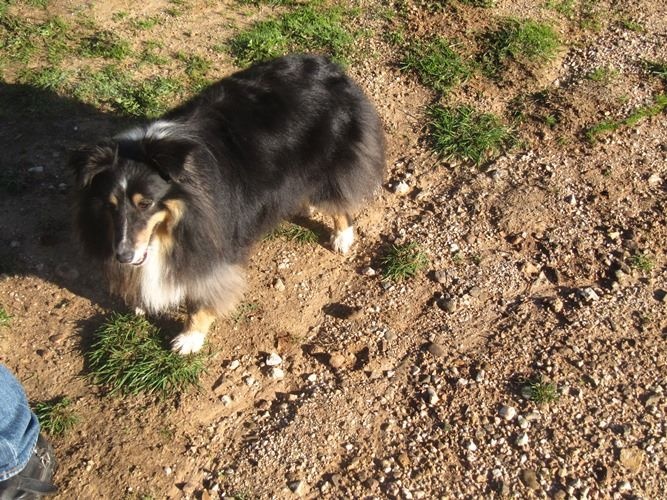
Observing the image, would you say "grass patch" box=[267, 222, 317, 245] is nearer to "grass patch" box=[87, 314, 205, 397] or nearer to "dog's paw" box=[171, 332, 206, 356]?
"dog's paw" box=[171, 332, 206, 356]

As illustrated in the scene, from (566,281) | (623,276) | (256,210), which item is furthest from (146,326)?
(623,276)

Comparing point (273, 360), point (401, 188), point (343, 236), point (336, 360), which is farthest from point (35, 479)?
point (401, 188)

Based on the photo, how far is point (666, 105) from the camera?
5348 mm

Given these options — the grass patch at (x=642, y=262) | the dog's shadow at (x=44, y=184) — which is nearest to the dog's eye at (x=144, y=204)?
the dog's shadow at (x=44, y=184)

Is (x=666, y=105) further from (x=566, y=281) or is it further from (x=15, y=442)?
(x=15, y=442)

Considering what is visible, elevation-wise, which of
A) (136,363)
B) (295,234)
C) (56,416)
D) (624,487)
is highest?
(624,487)

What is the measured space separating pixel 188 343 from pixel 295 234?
119cm

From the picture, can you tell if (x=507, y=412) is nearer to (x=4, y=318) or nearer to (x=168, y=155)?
(x=168, y=155)

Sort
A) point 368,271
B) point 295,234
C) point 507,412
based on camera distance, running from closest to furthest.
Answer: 1. point 507,412
2. point 368,271
3. point 295,234

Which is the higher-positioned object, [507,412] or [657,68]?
[657,68]

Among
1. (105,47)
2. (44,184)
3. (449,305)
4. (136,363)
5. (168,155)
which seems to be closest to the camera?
(168,155)

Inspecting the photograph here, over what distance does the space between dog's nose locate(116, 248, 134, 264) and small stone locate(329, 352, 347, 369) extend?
140 cm

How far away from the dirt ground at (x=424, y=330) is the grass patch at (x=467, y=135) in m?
0.13

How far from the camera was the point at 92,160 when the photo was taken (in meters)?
3.20
